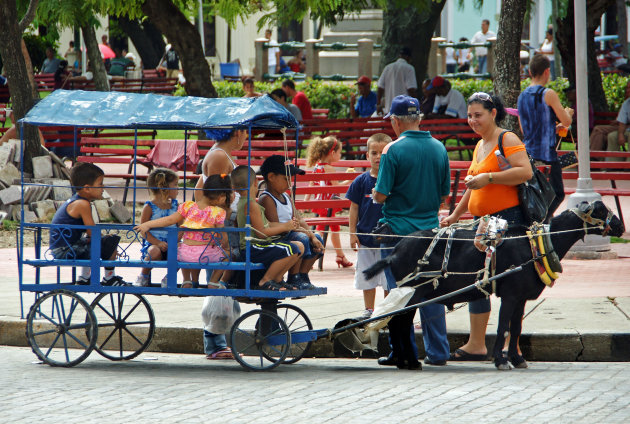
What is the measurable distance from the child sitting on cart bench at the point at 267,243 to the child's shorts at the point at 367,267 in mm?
1001

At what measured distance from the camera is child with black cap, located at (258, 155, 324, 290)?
761cm

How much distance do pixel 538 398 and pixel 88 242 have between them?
353 centimetres

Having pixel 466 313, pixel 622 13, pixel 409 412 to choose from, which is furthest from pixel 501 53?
pixel 622 13

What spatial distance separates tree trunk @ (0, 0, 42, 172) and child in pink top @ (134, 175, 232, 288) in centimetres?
877

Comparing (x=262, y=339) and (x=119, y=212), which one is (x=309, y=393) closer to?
(x=262, y=339)

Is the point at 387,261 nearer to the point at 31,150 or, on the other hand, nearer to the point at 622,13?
the point at 31,150

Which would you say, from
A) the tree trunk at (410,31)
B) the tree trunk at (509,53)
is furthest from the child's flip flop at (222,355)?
the tree trunk at (410,31)

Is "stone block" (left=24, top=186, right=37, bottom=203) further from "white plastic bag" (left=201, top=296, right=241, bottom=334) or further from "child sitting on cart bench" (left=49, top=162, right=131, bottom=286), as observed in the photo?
"white plastic bag" (left=201, top=296, right=241, bottom=334)

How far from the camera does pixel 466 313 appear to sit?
906 centimetres

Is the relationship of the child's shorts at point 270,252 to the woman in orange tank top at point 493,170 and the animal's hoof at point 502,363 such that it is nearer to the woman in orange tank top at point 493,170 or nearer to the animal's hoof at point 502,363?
the woman in orange tank top at point 493,170

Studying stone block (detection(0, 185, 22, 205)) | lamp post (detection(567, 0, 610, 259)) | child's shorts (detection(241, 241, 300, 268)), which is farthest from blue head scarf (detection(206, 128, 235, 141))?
stone block (detection(0, 185, 22, 205))

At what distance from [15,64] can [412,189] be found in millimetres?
10079

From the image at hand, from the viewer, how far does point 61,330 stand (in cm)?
781

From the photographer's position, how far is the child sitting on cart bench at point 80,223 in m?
7.83
